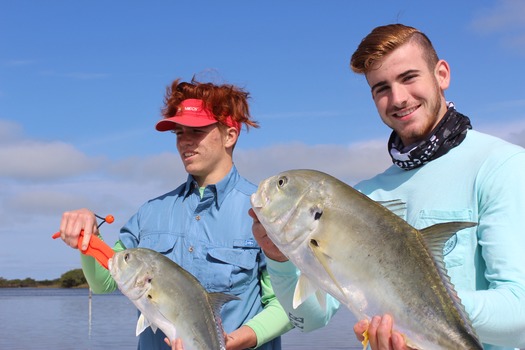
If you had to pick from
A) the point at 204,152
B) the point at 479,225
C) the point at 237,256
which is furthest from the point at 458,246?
the point at 204,152

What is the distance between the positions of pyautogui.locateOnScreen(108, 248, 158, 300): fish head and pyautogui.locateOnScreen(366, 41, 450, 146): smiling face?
70.4 inches

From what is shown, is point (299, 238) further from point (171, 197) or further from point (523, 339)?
point (171, 197)

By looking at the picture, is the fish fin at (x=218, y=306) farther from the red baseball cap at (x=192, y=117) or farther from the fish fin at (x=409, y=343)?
the fish fin at (x=409, y=343)

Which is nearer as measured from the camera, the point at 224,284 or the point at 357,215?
the point at 357,215

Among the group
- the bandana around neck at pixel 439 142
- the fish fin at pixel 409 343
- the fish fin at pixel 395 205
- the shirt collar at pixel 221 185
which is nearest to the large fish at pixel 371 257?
the fish fin at pixel 409 343

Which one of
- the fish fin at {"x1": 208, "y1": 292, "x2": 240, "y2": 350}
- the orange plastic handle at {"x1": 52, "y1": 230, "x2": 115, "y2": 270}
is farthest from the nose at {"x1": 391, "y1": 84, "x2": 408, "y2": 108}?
the orange plastic handle at {"x1": 52, "y1": 230, "x2": 115, "y2": 270}

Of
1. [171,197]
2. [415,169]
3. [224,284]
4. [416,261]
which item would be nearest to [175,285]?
[224,284]

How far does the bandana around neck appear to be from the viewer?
12.9 feet

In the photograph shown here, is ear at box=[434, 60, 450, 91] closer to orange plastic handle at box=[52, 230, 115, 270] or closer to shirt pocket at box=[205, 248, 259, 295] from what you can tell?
shirt pocket at box=[205, 248, 259, 295]

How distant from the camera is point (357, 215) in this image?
2.99 m

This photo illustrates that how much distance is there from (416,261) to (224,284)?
247 cm

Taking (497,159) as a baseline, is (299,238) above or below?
below

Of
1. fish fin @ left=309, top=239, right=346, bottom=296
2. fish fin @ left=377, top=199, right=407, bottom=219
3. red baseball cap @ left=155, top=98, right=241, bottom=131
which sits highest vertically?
red baseball cap @ left=155, top=98, right=241, bottom=131

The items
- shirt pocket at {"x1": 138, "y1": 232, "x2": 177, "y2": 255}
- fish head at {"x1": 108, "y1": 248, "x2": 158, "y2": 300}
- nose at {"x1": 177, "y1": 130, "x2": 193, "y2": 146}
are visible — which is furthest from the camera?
nose at {"x1": 177, "y1": 130, "x2": 193, "y2": 146}
